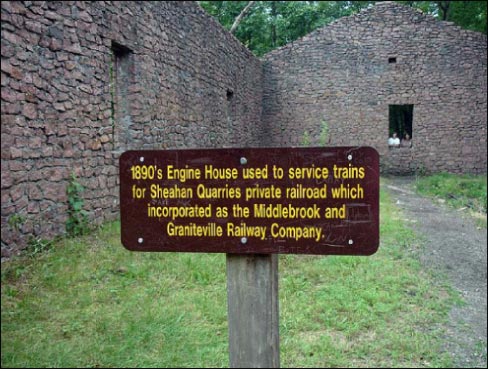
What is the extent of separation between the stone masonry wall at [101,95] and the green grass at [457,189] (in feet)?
5.81

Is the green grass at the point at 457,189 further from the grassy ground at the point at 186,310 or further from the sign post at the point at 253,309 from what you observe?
the sign post at the point at 253,309

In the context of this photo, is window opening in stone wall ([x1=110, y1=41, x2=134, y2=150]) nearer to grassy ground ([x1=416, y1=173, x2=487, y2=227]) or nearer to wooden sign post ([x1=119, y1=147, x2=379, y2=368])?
grassy ground ([x1=416, y1=173, x2=487, y2=227])

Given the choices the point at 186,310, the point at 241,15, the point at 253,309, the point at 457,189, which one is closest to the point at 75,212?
the point at 186,310

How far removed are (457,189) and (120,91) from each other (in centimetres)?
361

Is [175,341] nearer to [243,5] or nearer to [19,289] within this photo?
[19,289]

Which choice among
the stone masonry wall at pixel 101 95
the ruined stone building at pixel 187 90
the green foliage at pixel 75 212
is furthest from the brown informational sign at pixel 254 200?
the green foliage at pixel 75 212

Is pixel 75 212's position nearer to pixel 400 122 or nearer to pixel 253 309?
pixel 253 309

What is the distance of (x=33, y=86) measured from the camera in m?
3.82

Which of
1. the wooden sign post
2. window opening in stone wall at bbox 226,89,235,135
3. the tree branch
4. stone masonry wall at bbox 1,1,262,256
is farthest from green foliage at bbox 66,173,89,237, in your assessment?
the wooden sign post

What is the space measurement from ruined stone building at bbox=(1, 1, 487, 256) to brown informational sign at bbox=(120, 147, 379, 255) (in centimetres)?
208

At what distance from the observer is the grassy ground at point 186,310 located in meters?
2.52

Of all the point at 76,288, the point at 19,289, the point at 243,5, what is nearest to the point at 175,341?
the point at 76,288

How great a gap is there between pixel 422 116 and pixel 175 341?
307cm

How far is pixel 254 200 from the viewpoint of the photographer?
147 centimetres
